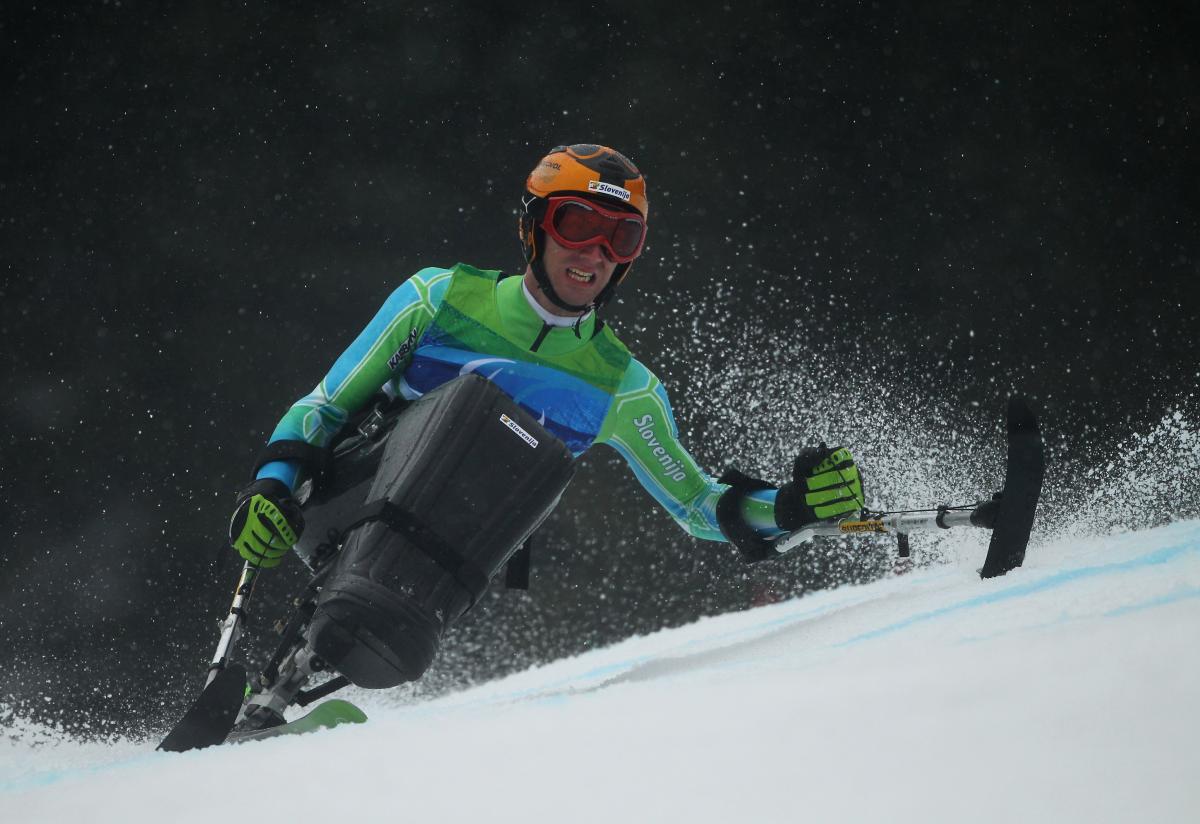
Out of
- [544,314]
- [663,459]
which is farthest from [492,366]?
[663,459]

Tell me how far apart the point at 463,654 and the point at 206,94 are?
357cm

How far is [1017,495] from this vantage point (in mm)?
2609

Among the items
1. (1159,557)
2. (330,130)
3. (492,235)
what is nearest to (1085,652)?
(1159,557)

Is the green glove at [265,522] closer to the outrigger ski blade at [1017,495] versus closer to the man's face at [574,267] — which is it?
the man's face at [574,267]

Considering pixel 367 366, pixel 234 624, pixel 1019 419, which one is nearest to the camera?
pixel 234 624

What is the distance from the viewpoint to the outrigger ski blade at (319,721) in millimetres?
2250

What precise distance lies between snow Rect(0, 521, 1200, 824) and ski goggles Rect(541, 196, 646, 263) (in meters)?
1.39

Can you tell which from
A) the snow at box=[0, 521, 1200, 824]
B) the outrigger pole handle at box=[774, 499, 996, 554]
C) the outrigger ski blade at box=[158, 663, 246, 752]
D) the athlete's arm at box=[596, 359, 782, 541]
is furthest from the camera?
the athlete's arm at box=[596, 359, 782, 541]

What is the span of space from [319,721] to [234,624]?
1.25 feet

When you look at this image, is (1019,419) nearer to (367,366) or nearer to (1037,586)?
(1037,586)

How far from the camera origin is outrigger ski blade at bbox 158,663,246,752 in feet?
6.84

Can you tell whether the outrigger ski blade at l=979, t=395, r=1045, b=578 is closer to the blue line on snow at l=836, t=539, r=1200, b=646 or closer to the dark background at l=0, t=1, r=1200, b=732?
the blue line on snow at l=836, t=539, r=1200, b=646

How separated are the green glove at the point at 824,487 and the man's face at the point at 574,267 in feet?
2.61

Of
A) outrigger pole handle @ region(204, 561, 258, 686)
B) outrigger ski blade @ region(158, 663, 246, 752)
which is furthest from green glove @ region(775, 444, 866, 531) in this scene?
outrigger ski blade @ region(158, 663, 246, 752)
